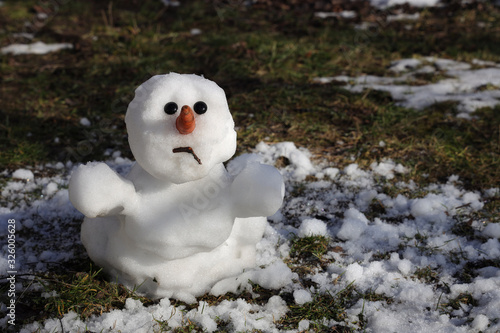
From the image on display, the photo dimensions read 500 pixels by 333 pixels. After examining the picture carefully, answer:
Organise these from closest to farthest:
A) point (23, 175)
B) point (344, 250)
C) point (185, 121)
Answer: point (185, 121)
point (344, 250)
point (23, 175)

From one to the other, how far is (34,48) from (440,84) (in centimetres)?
415

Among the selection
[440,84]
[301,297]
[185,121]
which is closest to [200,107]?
[185,121]

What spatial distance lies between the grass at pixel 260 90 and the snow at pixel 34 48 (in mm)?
138

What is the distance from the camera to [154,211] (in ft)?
6.38

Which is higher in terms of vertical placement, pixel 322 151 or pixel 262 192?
pixel 262 192

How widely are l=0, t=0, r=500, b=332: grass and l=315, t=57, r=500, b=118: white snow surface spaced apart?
0.12m

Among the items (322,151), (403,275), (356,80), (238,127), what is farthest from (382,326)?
(356,80)

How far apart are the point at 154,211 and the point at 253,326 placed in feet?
2.09

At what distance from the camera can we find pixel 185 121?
1.71 metres

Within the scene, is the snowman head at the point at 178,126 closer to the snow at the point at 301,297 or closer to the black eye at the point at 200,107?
the black eye at the point at 200,107

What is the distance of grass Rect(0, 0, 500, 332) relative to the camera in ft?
8.72

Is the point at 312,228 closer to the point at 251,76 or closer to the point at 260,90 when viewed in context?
the point at 260,90

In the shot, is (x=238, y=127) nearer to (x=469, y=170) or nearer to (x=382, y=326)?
(x=469, y=170)

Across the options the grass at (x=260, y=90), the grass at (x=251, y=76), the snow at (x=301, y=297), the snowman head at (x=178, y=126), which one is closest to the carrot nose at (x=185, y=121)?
the snowman head at (x=178, y=126)
